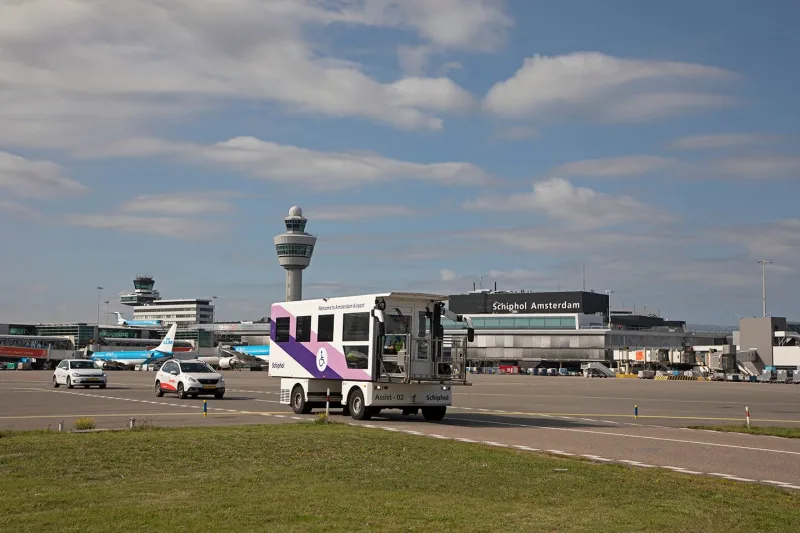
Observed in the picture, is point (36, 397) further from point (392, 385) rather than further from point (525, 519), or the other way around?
point (525, 519)

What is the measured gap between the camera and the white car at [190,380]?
38.5 metres

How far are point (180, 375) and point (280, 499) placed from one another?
2932 cm

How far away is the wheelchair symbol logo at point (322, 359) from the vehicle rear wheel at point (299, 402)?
4.70 feet

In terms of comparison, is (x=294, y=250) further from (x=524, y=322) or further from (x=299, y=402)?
(x=299, y=402)

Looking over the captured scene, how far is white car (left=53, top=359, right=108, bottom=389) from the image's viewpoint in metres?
49.5

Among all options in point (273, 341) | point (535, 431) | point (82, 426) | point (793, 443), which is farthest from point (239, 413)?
point (793, 443)

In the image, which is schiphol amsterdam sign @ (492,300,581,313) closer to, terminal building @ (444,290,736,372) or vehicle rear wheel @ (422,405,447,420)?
terminal building @ (444,290,736,372)

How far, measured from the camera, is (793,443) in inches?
862

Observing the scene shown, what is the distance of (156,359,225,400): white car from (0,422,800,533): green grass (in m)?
20.9

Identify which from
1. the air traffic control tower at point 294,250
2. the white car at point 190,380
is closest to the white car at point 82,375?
the white car at point 190,380

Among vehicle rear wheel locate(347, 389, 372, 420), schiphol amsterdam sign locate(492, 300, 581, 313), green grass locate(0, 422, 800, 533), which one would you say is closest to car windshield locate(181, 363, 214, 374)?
vehicle rear wheel locate(347, 389, 372, 420)

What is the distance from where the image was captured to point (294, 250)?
19275 cm

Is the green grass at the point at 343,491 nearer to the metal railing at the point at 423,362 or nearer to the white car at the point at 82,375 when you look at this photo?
the metal railing at the point at 423,362

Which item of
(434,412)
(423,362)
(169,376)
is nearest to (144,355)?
(169,376)
